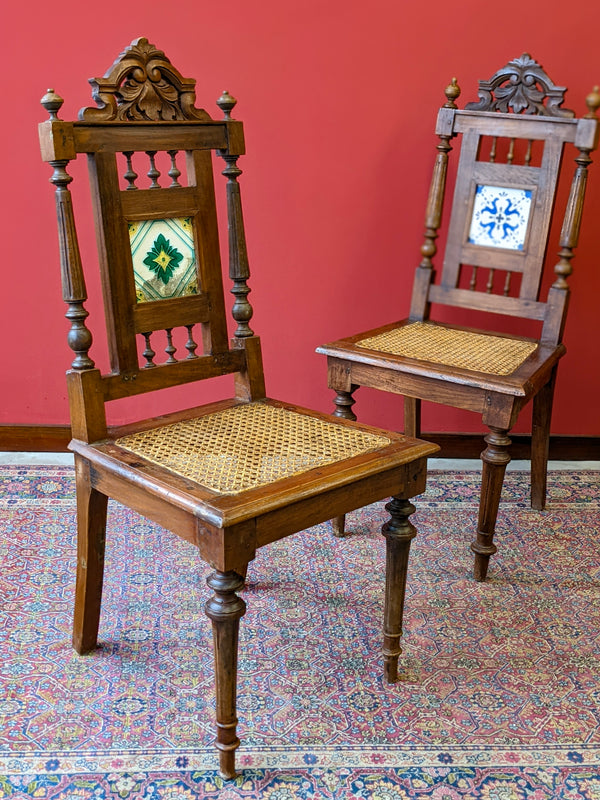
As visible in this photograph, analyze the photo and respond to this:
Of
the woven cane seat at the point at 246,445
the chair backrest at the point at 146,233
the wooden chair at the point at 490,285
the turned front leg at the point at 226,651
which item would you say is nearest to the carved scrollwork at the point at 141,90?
the chair backrest at the point at 146,233

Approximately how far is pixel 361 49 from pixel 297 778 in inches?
87.1

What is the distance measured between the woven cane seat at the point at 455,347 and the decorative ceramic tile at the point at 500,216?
0.30 meters

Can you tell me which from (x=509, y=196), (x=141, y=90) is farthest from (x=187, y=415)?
(x=509, y=196)

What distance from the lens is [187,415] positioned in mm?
2049

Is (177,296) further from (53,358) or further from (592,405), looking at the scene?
(592,405)

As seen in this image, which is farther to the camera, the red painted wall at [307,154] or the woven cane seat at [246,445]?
the red painted wall at [307,154]

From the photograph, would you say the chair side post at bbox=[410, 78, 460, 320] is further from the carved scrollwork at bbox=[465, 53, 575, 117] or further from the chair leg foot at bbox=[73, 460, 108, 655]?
the chair leg foot at bbox=[73, 460, 108, 655]

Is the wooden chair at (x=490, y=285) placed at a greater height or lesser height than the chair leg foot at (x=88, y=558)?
greater

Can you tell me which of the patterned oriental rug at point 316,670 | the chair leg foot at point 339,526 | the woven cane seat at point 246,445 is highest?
the woven cane seat at point 246,445

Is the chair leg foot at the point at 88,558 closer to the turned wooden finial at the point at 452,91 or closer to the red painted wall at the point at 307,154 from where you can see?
the red painted wall at the point at 307,154

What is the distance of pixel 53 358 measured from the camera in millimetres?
3137

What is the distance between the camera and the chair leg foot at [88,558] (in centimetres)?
192


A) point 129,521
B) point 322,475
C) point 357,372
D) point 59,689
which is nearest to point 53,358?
point 129,521

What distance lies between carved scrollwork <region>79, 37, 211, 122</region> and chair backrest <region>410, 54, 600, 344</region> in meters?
1.07
